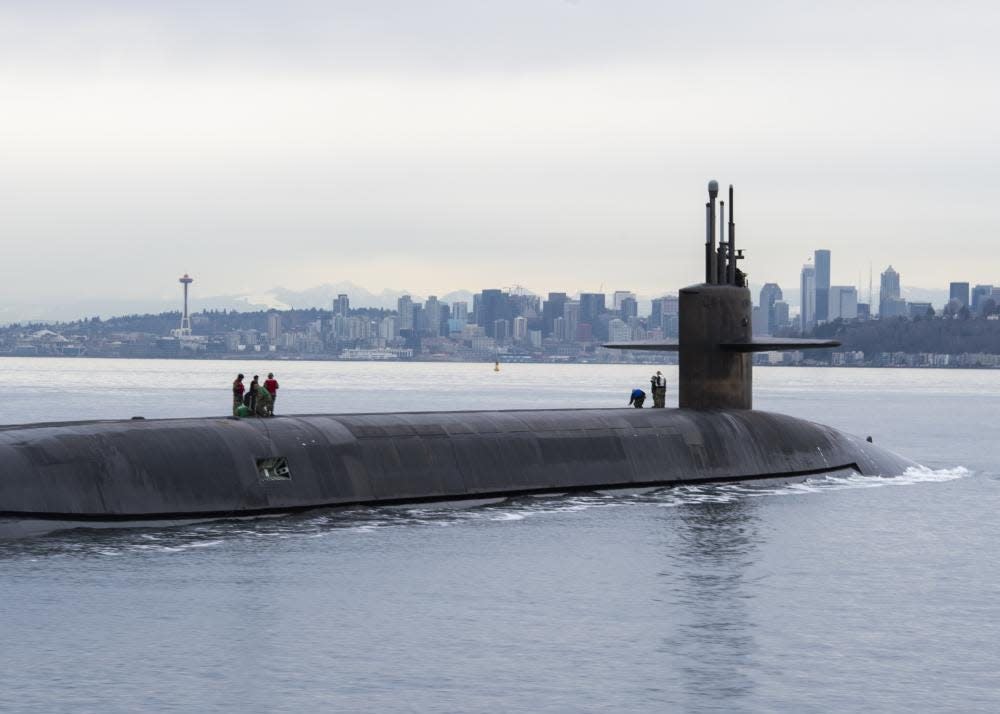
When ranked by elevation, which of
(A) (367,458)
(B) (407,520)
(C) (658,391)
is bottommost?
(B) (407,520)

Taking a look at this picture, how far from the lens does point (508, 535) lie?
28094 mm

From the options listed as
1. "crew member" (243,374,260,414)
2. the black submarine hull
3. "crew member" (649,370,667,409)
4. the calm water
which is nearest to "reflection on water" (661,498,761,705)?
the calm water

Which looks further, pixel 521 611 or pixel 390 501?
pixel 390 501

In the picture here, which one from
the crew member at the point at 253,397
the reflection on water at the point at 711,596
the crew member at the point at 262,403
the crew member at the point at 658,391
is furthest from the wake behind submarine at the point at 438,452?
the crew member at the point at 658,391

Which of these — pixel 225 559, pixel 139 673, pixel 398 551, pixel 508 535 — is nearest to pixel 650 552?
pixel 508 535

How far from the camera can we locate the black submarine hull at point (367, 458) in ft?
79.1

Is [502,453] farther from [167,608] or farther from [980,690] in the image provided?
[980,690]

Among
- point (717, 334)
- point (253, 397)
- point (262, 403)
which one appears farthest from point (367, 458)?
point (717, 334)

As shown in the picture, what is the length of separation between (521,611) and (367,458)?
23.5ft

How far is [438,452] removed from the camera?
29.2 metres

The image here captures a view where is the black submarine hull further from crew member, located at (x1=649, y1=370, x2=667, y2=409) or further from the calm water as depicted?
crew member, located at (x1=649, y1=370, x2=667, y2=409)

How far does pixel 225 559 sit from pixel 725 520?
1200 cm

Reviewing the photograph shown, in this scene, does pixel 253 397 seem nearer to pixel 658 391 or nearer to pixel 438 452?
pixel 438 452

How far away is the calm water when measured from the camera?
17.2 m
